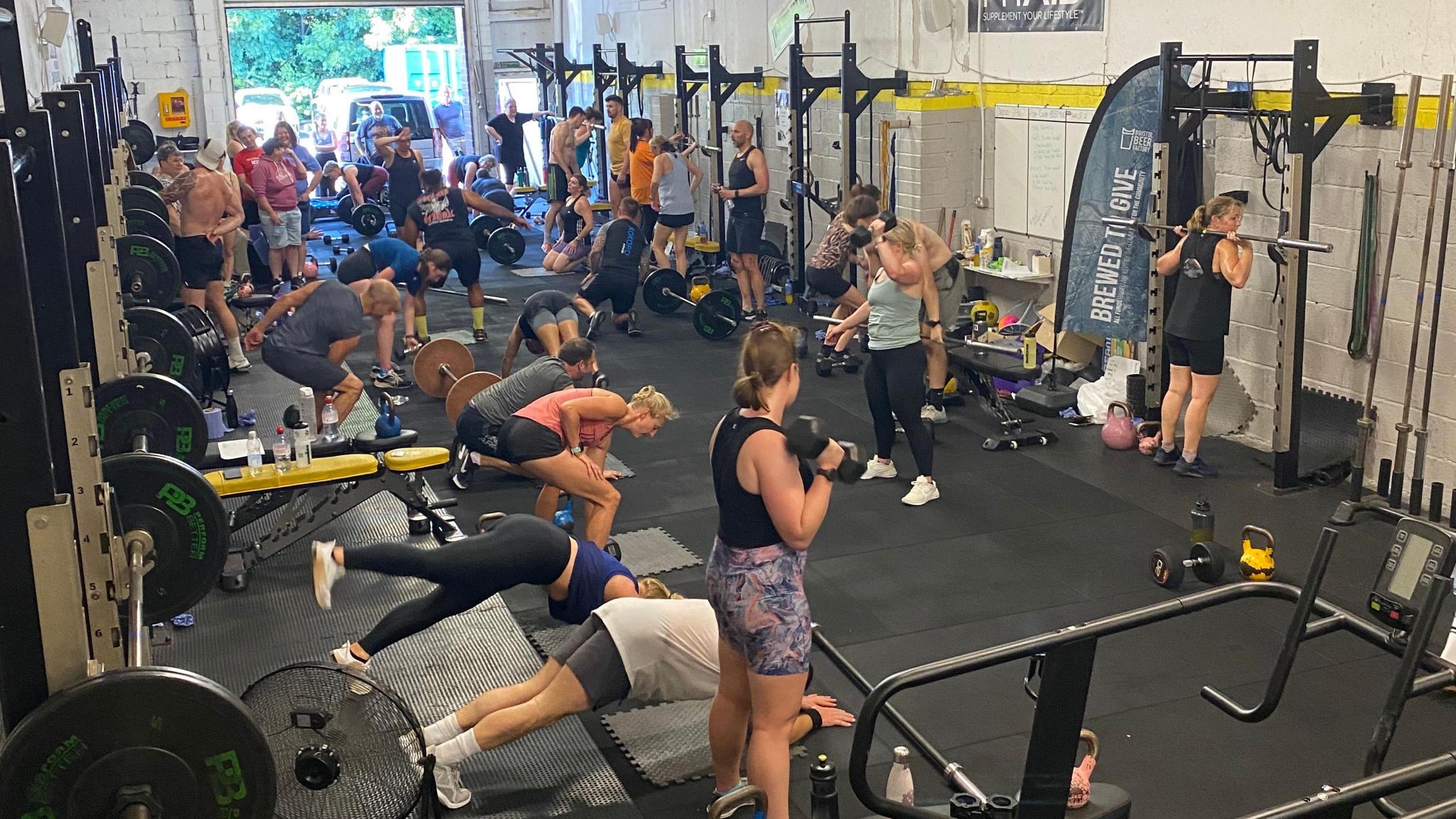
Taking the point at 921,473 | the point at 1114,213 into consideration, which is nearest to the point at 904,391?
the point at 921,473

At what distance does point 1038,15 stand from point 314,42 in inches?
704

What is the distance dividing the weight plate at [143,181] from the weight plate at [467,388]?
3780 millimetres

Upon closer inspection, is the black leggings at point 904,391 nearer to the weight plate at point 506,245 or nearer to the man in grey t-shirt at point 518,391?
the man in grey t-shirt at point 518,391

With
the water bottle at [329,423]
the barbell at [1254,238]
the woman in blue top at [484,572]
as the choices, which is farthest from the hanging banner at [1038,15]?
the woman in blue top at [484,572]

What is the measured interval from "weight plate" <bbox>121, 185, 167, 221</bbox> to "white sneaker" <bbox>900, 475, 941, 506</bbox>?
4817 mm

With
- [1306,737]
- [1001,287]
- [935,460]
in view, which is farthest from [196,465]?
[1001,287]

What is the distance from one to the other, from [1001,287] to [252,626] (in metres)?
5.75

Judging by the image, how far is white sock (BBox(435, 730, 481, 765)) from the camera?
3.86m

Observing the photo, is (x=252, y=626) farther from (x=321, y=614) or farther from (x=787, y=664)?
(x=787, y=664)

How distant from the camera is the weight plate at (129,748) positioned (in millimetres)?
2730

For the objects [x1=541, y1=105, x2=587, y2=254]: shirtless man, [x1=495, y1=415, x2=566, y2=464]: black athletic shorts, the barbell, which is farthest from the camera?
[x1=541, y1=105, x2=587, y2=254]: shirtless man

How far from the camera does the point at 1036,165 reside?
28.9 feet

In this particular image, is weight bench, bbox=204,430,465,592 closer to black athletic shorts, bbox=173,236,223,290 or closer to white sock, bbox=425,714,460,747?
white sock, bbox=425,714,460,747

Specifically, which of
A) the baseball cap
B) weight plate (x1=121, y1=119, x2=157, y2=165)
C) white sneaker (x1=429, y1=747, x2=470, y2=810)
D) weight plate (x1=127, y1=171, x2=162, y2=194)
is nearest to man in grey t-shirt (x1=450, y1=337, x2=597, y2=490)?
white sneaker (x1=429, y1=747, x2=470, y2=810)
